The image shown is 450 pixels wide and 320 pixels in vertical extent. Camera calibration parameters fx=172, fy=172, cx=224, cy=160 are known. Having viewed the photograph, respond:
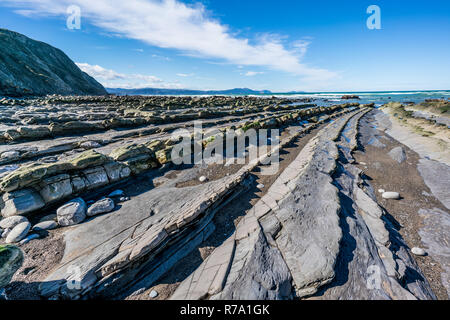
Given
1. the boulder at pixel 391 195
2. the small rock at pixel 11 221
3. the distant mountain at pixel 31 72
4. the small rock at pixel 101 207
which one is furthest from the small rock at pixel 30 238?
the distant mountain at pixel 31 72

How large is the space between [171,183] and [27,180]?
4.63 m

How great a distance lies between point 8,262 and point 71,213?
2412 mm

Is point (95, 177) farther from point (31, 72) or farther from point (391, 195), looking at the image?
point (31, 72)

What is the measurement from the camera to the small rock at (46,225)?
4.88 meters

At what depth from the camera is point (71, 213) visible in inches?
207

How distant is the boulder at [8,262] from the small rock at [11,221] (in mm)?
2654

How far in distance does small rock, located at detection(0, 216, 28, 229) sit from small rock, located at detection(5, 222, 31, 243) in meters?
0.21

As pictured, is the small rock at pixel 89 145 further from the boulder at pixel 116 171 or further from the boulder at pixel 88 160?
the boulder at pixel 116 171

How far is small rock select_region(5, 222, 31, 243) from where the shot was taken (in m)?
4.48

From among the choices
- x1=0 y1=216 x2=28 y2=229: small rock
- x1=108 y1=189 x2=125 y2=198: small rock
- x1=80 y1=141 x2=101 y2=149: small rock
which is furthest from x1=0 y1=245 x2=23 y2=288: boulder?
x1=80 y1=141 x2=101 y2=149: small rock

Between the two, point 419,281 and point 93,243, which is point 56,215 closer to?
point 93,243

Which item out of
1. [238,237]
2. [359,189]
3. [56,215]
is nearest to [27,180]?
[56,215]

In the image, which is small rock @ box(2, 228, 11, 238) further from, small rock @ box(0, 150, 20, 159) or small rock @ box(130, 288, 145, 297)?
small rock @ box(0, 150, 20, 159)

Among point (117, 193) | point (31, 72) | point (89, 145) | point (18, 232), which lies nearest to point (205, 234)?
point (117, 193)
